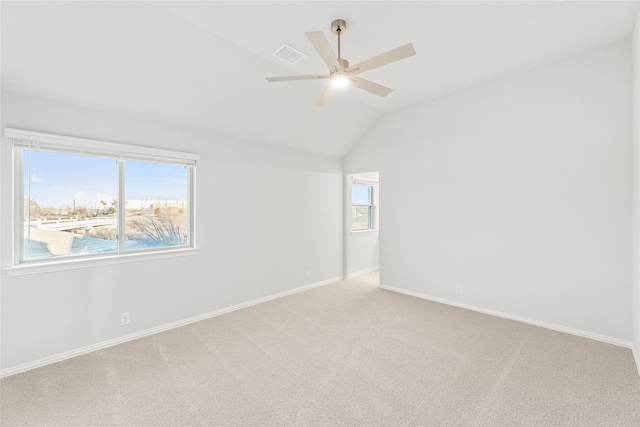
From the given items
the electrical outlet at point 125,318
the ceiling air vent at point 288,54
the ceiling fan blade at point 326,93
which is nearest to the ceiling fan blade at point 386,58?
the ceiling fan blade at point 326,93

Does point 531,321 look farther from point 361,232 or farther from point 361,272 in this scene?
point 361,232

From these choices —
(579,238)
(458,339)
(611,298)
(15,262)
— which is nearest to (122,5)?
(15,262)

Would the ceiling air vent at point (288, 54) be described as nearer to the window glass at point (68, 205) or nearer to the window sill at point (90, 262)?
the window glass at point (68, 205)

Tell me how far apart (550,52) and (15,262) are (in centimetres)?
553

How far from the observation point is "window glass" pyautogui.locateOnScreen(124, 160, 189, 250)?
3.11 metres

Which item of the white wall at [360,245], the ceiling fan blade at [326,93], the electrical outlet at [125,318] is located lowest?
the electrical outlet at [125,318]

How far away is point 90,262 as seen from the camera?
275cm

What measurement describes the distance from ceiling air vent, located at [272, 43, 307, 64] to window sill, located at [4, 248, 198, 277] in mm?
2441

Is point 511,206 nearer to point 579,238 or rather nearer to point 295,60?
point 579,238

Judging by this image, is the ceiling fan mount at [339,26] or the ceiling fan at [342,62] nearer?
the ceiling fan at [342,62]

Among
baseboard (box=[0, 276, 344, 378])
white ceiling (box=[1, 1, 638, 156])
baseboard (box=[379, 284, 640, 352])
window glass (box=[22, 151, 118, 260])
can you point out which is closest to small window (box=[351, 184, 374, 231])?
baseboard (box=[379, 284, 640, 352])

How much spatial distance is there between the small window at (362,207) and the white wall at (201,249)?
549 millimetres

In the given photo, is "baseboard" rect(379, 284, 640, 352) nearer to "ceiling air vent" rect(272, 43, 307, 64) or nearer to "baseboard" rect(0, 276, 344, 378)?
"baseboard" rect(0, 276, 344, 378)

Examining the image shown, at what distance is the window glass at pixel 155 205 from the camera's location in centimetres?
311
